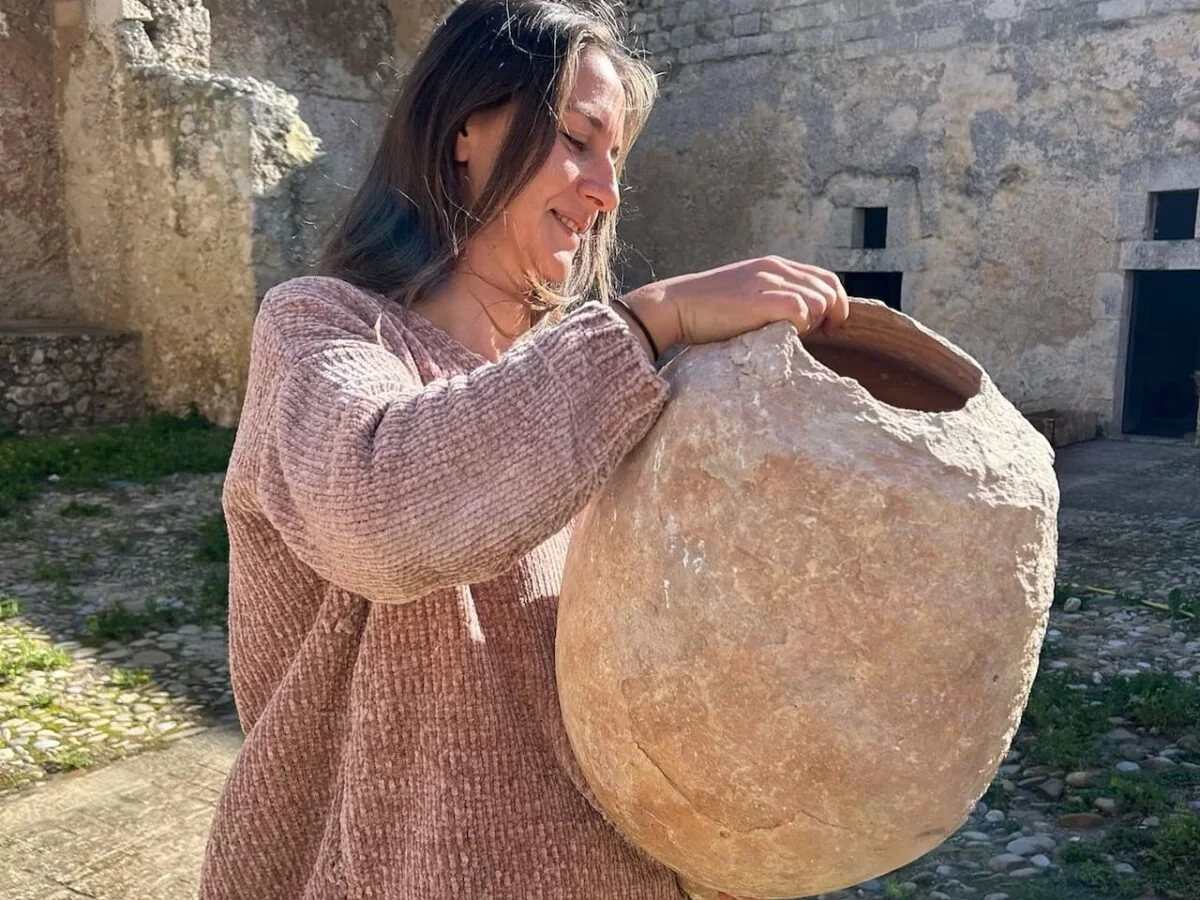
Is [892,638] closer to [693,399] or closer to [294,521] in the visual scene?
[693,399]

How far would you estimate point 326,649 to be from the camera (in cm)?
106

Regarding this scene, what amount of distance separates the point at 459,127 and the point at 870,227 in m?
8.39

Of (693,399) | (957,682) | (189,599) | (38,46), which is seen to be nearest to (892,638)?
(957,682)

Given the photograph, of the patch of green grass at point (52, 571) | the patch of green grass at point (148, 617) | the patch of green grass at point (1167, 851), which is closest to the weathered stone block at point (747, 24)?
the patch of green grass at point (148, 617)

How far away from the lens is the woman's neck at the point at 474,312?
1141mm

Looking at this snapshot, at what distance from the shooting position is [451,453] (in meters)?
0.82

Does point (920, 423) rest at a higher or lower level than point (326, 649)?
higher

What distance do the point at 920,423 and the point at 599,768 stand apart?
16.1 inches

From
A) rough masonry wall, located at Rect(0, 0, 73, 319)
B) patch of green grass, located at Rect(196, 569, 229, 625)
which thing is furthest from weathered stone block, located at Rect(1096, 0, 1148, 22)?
rough masonry wall, located at Rect(0, 0, 73, 319)

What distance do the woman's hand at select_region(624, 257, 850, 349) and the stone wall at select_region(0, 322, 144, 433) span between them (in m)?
7.15

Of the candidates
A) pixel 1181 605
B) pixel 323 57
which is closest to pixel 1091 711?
pixel 1181 605

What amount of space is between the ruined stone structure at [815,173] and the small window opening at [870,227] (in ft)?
0.05

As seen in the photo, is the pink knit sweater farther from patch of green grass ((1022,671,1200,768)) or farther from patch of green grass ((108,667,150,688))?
patch of green grass ((108,667,150,688))

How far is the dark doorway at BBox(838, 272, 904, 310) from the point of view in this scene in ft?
29.5
